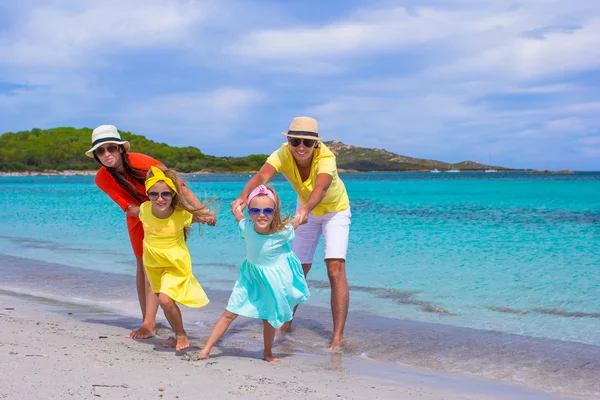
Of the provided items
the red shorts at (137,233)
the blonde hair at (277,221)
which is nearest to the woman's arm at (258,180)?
the blonde hair at (277,221)

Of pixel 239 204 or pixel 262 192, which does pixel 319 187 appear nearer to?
pixel 262 192

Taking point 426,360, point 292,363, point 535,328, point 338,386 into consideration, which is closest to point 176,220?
point 292,363

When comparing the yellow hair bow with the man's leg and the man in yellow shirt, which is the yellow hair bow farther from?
the man's leg

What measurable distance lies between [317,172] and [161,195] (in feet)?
3.95

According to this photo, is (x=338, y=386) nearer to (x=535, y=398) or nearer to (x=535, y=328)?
(x=535, y=398)

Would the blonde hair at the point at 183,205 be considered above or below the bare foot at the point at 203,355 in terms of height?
above

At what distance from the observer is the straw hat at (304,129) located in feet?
15.5

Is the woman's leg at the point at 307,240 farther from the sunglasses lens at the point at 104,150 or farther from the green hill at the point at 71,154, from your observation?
the green hill at the point at 71,154

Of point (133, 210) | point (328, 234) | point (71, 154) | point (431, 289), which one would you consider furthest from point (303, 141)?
point (71, 154)

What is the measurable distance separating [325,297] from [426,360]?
103 inches

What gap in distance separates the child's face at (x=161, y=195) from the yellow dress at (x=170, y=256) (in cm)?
12

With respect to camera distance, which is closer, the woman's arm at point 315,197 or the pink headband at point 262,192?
the pink headband at point 262,192

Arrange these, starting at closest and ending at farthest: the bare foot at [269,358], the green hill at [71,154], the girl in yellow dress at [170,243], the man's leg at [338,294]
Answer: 1. the bare foot at [269,358]
2. the girl in yellow dress at [170,243]
3. the man's leg at [338,294]
4. the green hill at [71,154]

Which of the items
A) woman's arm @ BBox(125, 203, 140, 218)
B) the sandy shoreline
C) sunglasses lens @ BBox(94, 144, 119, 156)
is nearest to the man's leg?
the sandy shoreline
